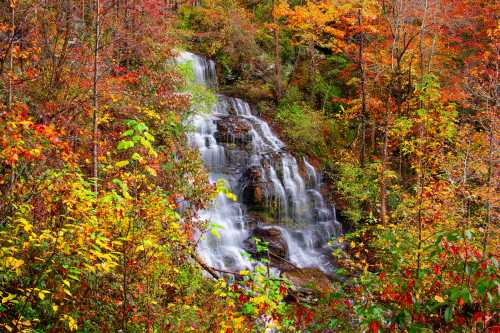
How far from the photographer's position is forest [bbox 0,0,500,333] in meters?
3.51

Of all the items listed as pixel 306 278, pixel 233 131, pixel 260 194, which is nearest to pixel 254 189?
pixel 260 194

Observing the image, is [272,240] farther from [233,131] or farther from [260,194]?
[233,131]

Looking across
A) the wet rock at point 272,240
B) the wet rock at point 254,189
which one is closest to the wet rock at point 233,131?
the wet rock at point 254,189

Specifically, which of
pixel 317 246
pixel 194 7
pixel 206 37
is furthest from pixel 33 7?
pixel 194 7

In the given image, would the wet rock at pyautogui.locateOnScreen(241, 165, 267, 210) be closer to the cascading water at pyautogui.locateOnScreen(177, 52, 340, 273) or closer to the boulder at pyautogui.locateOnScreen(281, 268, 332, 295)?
the cascading water at pyautogui.locateOnScreen(177, 52, 340, 273)

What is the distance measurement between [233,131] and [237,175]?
218 centimetres

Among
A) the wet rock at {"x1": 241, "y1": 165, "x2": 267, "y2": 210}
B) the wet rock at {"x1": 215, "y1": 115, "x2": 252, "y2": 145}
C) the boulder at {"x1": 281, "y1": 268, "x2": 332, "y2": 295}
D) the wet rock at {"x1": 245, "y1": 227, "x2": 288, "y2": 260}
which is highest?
the wet rock at {"x1": 215, "y1": 115, "x2": 252, "y2": 145}

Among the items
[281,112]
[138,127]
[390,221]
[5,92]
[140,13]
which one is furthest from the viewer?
[281,112]

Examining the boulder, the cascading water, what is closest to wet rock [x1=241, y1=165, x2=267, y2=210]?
the cascading water

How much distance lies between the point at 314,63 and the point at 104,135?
504 inches

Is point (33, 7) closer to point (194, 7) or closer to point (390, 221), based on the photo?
point (390, 221)

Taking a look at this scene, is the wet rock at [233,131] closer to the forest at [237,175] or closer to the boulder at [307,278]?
the forest at [237,175]

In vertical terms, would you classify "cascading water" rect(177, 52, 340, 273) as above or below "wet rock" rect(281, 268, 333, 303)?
above

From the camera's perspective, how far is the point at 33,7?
664 centimetres
